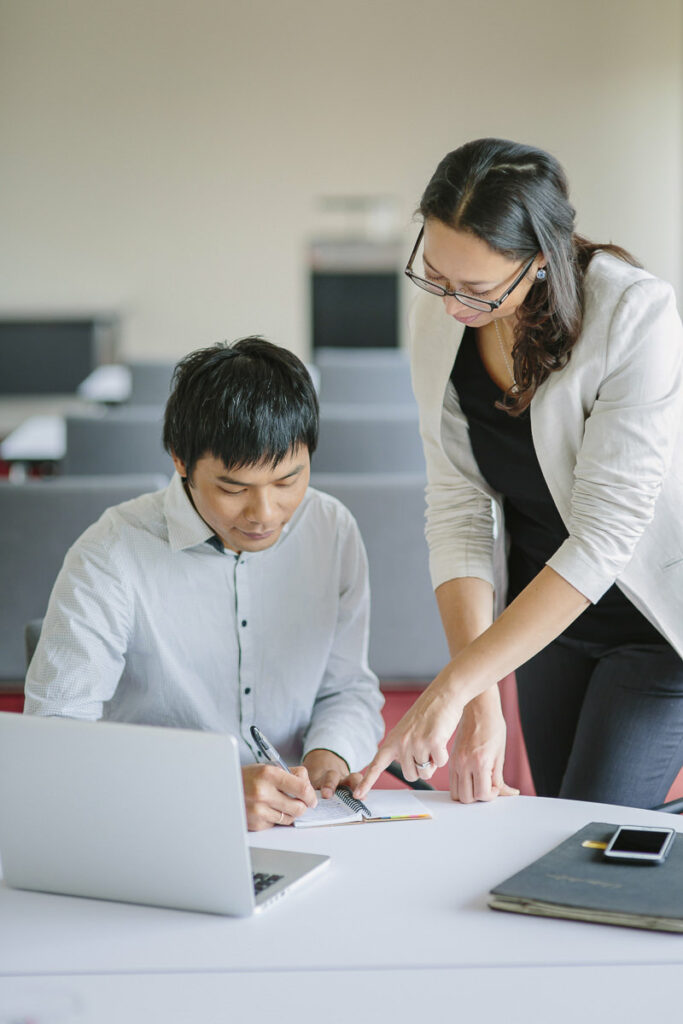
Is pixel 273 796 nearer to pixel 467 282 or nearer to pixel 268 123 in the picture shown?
pixel 467 282

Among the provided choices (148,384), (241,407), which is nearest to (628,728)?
(241,407)

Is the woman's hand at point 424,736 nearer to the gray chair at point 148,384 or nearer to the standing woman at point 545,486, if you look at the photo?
the standing woman at point 545,486

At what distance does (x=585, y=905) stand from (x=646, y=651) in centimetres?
71

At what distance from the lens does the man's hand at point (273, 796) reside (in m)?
1.30

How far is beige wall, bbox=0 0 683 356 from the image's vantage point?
928 centimetres

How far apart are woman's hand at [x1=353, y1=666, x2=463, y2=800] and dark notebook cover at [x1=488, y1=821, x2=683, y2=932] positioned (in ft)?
0.72

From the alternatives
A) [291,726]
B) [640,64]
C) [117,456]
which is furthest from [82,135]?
[291,726]

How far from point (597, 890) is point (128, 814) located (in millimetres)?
422

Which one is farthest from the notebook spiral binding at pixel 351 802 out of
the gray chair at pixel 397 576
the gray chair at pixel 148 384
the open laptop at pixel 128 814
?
the gray chair at pixel 148 384

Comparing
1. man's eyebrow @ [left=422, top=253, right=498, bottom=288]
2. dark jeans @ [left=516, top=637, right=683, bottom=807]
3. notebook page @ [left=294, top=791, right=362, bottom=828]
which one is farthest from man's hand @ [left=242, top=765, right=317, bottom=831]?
man's eyebrow @ [left=422, top=253, right=498, bottom=288]

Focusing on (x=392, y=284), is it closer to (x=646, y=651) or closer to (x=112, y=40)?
(x=112, y=40)

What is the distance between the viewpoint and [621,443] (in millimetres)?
1475

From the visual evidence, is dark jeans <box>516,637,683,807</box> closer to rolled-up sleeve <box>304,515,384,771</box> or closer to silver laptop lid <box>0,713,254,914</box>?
rolled-up sleeve <box>304,515,384,771</box>

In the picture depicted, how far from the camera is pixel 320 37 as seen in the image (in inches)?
365
